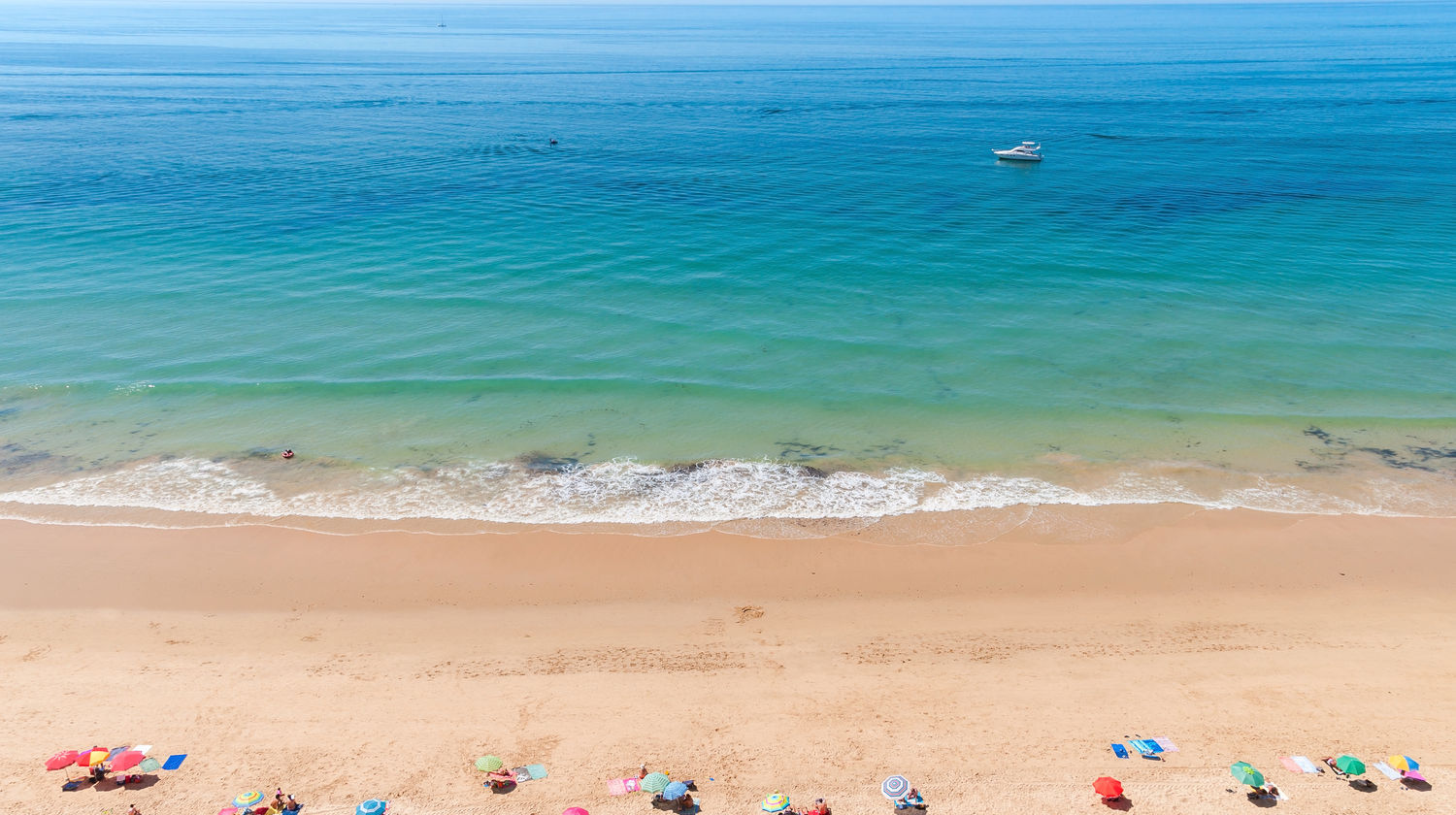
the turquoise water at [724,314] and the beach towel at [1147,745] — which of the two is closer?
the beach towel at [1147,745]

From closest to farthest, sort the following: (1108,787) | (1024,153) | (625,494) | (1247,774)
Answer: (1108,787), (1247,774), (625,494), (1024,153)

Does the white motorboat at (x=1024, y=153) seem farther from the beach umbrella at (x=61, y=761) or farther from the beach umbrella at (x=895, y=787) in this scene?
the beach umbrella at (x=61, y=761)

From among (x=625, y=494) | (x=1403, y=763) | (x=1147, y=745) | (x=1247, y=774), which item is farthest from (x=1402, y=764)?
(x=625, y=494)

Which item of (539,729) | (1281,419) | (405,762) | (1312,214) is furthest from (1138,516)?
(1312,214)

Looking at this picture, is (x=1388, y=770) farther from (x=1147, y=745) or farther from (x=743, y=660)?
(x=743, y=660)

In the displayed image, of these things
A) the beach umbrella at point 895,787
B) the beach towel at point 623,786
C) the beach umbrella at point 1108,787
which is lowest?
the beach towel at point 623,786

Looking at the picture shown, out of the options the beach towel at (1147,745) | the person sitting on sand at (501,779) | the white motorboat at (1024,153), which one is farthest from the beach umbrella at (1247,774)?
the white motorboat at (1024,153)

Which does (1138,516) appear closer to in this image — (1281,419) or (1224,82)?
(1281,419)
